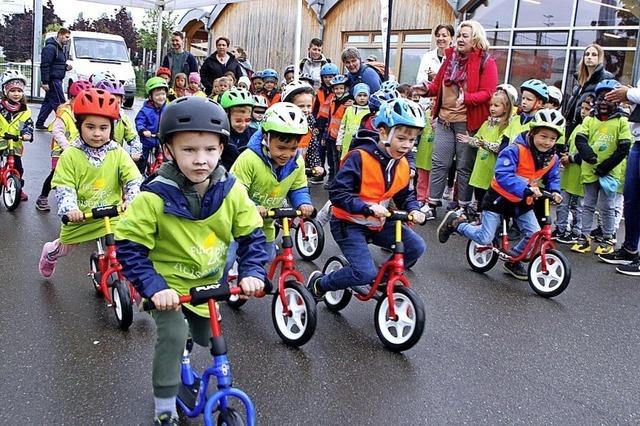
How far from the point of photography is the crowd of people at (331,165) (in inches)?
116

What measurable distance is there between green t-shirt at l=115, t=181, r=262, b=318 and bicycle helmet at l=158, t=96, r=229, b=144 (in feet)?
1.12

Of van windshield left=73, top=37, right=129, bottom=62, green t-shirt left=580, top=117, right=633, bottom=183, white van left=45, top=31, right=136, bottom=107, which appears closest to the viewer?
green t-shirt left=580, top=117, right=633, bottom=183

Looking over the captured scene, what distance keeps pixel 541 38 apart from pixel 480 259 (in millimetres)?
10097

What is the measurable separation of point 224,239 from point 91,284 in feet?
9.33

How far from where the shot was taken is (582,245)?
25.0ft

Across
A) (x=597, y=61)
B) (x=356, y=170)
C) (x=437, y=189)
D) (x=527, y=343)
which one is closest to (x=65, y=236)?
(x=356, y=170)

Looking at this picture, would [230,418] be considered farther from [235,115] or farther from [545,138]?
[545,138]

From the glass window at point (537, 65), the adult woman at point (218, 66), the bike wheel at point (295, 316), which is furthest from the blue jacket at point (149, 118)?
the glass window at point (537, 65)

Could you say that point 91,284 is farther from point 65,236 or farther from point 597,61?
point 597,61

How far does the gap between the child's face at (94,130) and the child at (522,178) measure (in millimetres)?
3688

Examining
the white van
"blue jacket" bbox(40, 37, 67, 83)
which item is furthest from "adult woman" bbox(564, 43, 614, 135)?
the white van

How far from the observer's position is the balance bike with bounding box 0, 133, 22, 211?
7828 millimetres

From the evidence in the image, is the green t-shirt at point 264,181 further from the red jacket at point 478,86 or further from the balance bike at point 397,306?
the red jacket at point 478,86

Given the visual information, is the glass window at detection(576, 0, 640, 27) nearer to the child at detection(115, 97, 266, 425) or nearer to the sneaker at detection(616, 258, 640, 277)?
the sneaker at detection(616, 258, 640, 277)
